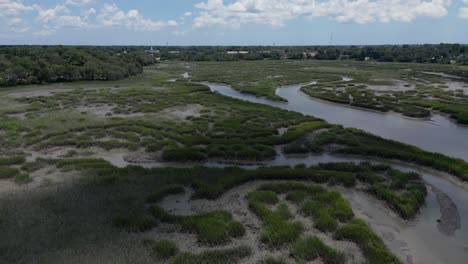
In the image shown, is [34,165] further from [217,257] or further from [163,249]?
[217,257]

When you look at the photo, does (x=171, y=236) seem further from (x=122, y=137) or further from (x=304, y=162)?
(x=122, y=137)

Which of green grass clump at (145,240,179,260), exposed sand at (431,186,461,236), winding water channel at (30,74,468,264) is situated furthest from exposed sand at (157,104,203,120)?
exposed sand at (431,186,461,236)

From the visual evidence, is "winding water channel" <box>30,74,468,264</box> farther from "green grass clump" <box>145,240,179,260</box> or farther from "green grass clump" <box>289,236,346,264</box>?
"green grass clump" <box>145,240,179,260</box>

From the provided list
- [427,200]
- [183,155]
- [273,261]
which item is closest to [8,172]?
[183,155]

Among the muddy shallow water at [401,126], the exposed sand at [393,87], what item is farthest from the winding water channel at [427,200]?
the exposed sand at [393,87]

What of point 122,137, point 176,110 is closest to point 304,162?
point 122,137

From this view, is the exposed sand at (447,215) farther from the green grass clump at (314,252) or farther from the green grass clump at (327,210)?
the green grass clump at (314,252)
